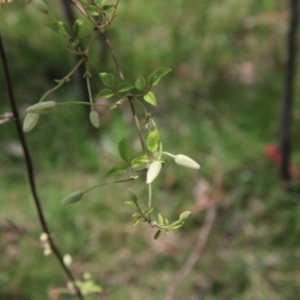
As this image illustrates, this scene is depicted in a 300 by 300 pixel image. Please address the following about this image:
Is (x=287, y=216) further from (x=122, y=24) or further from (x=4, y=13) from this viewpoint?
(x=4, y=13)

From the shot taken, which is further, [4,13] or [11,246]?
[4,13]

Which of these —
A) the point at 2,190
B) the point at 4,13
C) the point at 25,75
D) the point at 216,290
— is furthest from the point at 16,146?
the point at 216,290

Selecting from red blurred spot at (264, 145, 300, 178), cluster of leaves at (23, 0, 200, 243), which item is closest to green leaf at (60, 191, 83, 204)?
cluster of leaves at (23, 0, 200, 243)

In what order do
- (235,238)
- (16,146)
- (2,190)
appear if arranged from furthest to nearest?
(16,146) < (2,190) < (235,238)

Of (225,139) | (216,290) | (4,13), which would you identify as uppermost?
(4,13)

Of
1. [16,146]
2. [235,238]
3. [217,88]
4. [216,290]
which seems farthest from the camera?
[217,88]

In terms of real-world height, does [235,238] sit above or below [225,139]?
below

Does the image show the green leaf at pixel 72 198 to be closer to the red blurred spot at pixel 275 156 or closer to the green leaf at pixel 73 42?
the green leaf at pixel 73 42

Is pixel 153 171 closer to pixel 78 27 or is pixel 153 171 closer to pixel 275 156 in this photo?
pixel 78 27
